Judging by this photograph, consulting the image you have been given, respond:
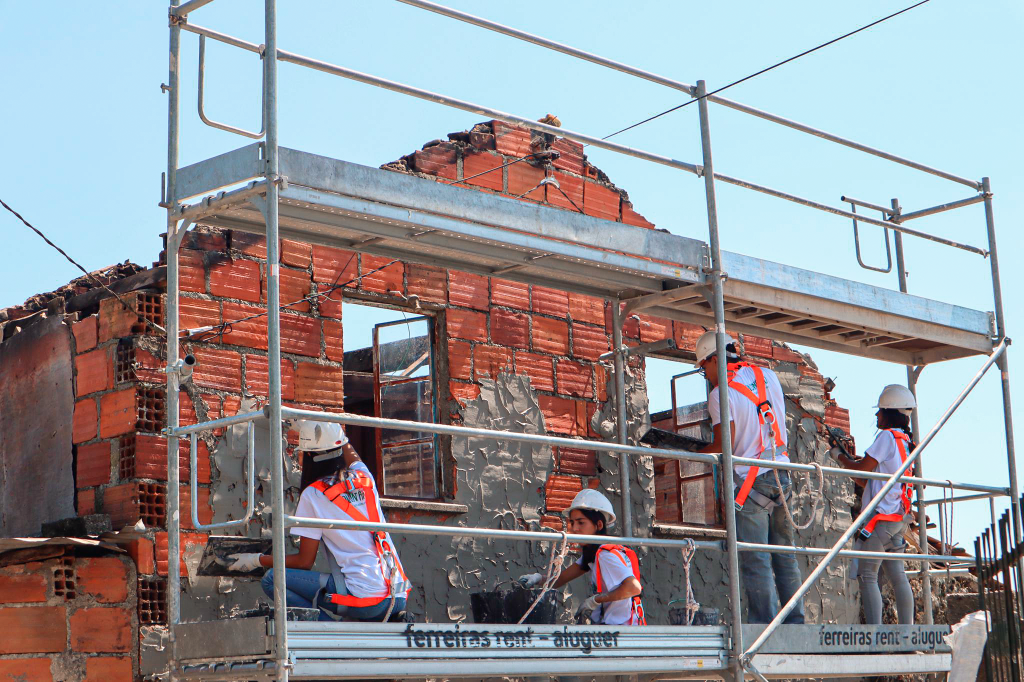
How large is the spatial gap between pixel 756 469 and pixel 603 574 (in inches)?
44.2

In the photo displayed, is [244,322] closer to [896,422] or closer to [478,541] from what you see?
[478,541]

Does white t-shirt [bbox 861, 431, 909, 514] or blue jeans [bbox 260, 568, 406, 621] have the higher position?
white t-shirt [bbox 861, 431, 909, 514]

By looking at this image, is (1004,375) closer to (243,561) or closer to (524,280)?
(524,280)

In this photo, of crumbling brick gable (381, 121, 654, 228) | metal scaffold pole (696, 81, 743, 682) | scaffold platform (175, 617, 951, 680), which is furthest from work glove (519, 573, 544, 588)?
crumbling brick gable (381, 121, 654, 228)

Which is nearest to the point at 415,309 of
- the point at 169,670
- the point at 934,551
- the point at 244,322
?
the point at 244,322

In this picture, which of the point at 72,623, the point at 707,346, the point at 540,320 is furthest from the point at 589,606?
the point at 540,320

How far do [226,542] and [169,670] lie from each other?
101 centimetres

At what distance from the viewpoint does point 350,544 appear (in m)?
5.77

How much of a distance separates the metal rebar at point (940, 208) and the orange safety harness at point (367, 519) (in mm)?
5076

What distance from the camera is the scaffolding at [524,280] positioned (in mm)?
5160

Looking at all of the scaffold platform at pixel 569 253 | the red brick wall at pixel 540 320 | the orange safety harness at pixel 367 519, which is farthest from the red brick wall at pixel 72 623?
the red brick wall at pixel 540 320

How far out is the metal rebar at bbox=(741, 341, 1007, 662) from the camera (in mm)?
6680

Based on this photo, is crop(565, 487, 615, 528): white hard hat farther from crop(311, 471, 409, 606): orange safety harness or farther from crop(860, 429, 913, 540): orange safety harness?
crop(860, 429, 913, 540): orange safety harness

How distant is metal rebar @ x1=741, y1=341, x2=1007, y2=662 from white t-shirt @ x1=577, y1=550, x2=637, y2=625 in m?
0.67
